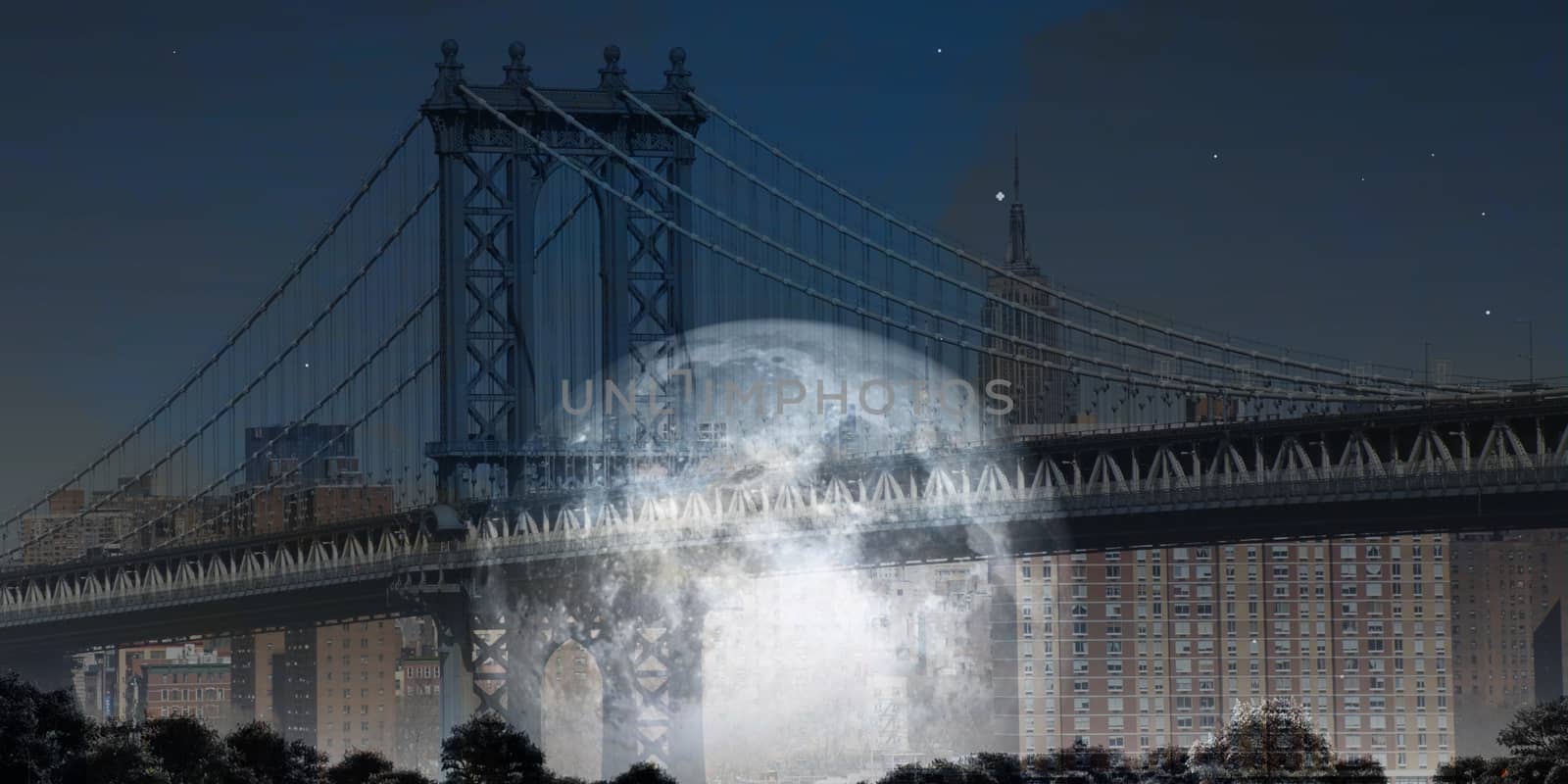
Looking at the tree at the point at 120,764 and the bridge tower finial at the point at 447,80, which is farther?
the bridge tower finial at the point at 447,80

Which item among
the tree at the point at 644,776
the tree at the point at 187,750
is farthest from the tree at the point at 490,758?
the tree at the point at 187,750

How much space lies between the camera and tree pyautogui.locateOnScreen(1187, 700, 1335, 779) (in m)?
102

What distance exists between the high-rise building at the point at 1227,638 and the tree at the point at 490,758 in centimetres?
9423

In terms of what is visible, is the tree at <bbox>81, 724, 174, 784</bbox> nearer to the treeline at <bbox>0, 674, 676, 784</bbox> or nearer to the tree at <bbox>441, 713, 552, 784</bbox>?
the treeline at <bbox>0, 674, 676, 784</bbox>

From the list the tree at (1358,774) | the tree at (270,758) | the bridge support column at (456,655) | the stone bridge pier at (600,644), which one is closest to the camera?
the tree at (1358,774)

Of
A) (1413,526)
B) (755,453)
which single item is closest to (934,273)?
(755,453)

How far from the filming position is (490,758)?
99250mm

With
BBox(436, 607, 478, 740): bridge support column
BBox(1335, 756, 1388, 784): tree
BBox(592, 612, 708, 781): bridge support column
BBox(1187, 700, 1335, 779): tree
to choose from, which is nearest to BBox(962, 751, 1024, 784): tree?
BBox(1187, 700, 1335, 779): tree

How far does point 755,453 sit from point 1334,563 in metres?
79.1

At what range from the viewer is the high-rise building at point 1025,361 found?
131 metres

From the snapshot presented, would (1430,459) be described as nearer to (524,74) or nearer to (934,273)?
(934,273)

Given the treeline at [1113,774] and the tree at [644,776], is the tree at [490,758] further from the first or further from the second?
the treeline at [1113,774]

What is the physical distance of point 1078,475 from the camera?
110 meters

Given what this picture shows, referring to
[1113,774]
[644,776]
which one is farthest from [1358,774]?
[644,776]
